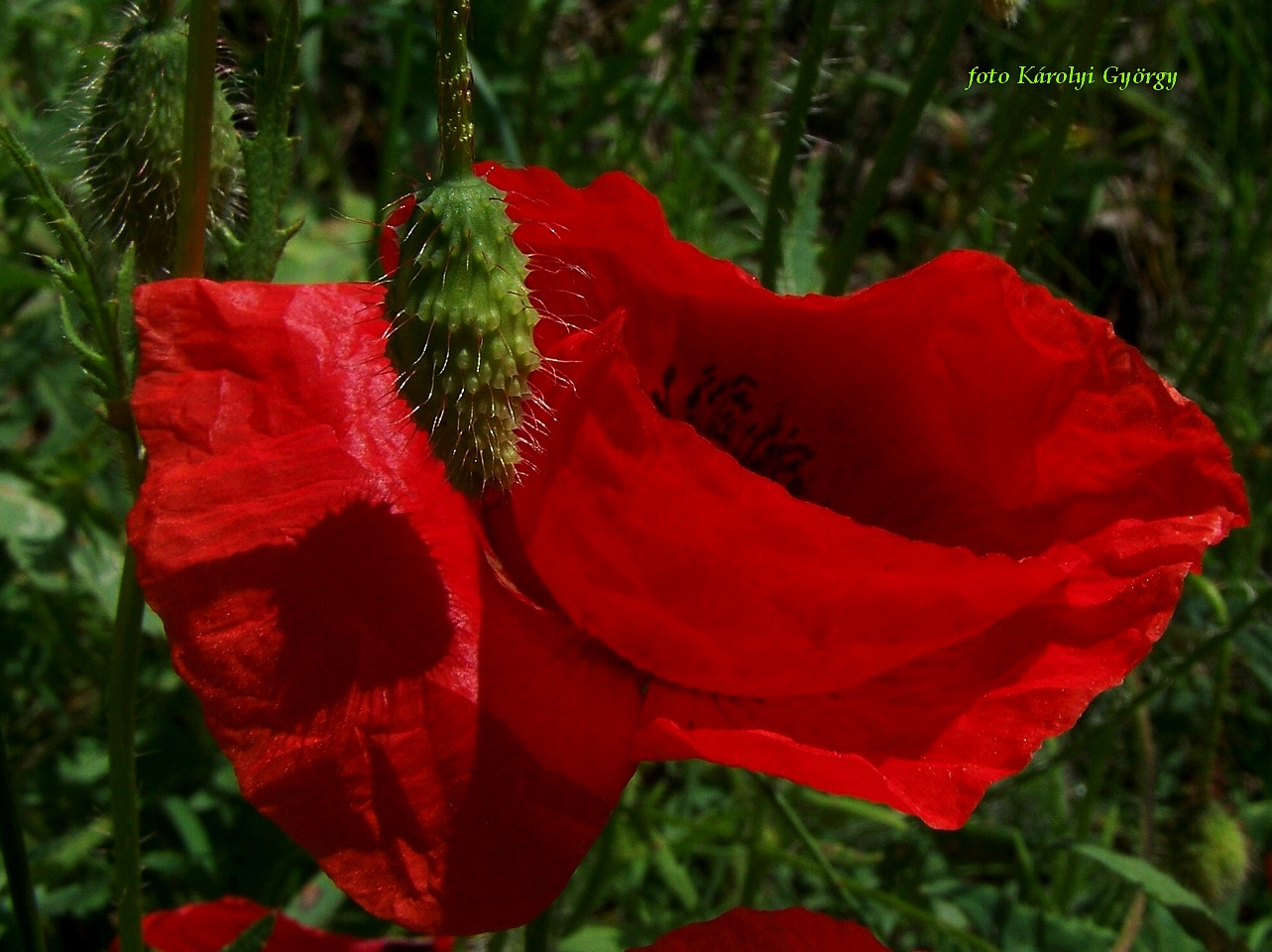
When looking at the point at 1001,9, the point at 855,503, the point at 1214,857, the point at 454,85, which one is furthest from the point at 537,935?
the point at 1214,857

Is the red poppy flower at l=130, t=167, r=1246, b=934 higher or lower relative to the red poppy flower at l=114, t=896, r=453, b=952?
higher

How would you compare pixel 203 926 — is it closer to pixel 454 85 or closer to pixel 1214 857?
pixel 454 85

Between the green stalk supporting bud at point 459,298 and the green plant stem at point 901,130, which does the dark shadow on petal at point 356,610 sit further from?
the green plant stem at point 901,130

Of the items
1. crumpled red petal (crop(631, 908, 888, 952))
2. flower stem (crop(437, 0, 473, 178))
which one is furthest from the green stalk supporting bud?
crumpled red petal (crop(631, 908, 888, 952))

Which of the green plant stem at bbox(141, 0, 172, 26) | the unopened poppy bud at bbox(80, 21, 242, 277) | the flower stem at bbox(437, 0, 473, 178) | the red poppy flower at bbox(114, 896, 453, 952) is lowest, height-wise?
the red poppy flower at bbox(114, 896, 453, 952)

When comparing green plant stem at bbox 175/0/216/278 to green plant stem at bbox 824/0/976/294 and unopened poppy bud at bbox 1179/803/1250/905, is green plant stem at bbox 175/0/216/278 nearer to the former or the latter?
green plant stem at bbox 824/0/976/294

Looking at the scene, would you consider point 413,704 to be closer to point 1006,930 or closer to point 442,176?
point 442,176

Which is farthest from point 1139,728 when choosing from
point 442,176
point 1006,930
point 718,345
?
point 442,176
